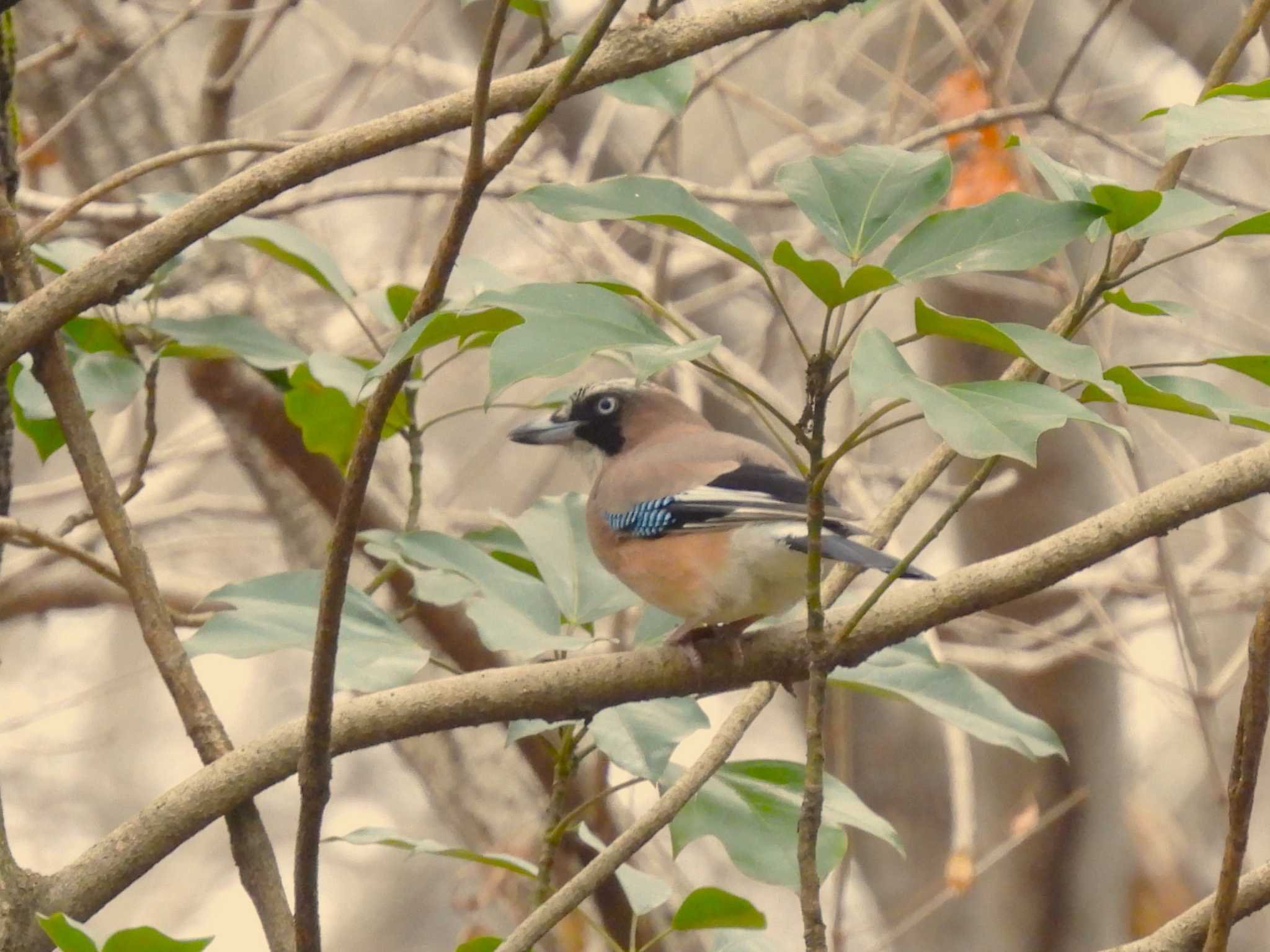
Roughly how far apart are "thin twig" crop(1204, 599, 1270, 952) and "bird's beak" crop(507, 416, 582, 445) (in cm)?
135

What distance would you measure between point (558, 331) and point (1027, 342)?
27 cm

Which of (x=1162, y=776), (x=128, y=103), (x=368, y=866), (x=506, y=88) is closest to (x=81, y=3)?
(x=128, y=103)

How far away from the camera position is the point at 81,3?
119 inches

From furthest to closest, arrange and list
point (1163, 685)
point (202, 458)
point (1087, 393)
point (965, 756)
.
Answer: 1. point (202, 458)
2. point (965, 756)
3. point (1163, 685)
4. point (1087, 393)

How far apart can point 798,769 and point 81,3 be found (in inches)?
99.4

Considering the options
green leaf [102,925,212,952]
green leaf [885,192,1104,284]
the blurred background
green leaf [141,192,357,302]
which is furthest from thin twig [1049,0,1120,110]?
green leaf [102,925,212,952]

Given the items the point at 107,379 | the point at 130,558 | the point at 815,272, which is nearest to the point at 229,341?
the point at 107,379

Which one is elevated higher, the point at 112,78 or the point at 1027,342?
the point at 112,78

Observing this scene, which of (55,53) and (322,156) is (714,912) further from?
(55,53)

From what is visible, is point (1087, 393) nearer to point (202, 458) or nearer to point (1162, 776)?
point (202, 458)

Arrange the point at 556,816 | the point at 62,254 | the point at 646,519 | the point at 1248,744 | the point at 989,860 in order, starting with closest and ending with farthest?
the point at 1248,744
the point at 556,816
the point at 62,254
the point at 646,519
the point at 989,860

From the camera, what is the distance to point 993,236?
0.88m

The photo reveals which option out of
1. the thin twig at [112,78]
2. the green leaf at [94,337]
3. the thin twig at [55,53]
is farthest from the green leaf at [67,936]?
the thin twig at [112,78]

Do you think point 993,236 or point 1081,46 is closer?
point 993,236
